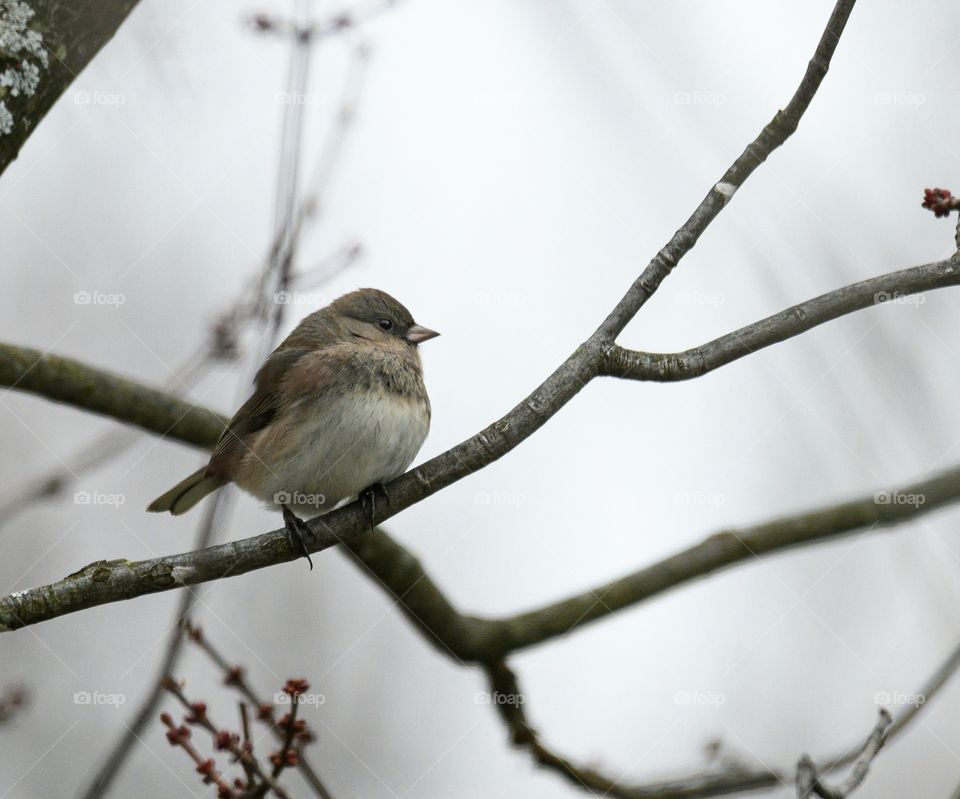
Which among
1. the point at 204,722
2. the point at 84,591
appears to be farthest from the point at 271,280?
the point at 204,722

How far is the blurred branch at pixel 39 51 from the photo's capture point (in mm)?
3082

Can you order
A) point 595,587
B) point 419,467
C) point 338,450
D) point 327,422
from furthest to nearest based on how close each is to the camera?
1. point 595,587
2. point 327,422
3. point 338,450
4. point 419,467

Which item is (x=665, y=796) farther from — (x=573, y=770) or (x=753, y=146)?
(x=753, y=146)

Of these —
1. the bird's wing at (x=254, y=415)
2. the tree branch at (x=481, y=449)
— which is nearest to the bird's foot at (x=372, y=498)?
the tree branch at (x=481, y=449)

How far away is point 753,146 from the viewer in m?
3.03

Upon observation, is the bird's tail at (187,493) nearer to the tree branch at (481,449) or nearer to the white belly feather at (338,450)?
the white belly feather at (338,450)

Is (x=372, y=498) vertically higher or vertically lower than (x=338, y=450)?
lower
